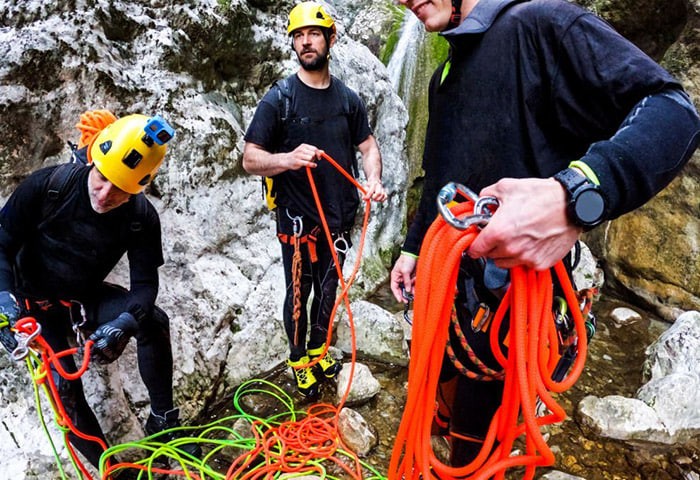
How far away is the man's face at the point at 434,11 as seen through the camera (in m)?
1.43

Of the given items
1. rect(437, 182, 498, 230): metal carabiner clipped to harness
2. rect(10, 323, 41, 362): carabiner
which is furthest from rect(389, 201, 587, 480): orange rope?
rect(10, 323, 41, 362): carabiner

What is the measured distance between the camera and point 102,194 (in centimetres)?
208

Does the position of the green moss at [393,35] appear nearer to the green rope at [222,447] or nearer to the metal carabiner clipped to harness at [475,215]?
the green rope at [222,447]

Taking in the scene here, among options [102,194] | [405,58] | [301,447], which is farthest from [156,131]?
[405,58]

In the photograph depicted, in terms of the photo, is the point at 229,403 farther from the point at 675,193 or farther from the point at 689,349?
the point at 675,193

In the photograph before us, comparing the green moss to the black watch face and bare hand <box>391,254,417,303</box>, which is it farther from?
the black watch face

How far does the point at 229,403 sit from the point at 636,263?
188 inches

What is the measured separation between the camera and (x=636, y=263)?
5.21m

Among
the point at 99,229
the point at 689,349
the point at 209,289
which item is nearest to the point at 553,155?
the point at 99,229

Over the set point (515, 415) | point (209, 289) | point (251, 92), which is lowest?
point (209, 289)

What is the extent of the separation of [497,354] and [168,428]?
217cm

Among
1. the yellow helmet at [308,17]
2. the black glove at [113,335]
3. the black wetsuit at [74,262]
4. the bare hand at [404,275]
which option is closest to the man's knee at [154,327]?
the black wetsuit at [74,262]

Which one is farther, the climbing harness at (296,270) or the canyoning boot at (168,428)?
the climbing harness at (296,270)

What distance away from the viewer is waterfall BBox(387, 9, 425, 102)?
7121 mm
